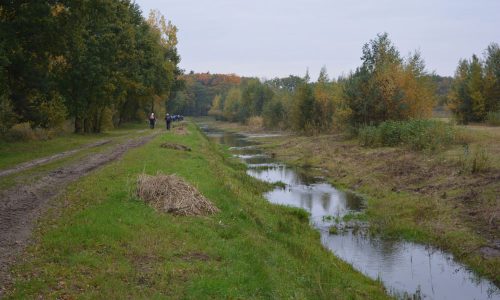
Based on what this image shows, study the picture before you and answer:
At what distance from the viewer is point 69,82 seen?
36281 mm

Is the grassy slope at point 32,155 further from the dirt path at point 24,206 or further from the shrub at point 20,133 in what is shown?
the shrub at point 20,133

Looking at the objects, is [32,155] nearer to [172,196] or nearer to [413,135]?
[172,196]

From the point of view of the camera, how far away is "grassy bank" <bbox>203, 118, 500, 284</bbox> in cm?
1567

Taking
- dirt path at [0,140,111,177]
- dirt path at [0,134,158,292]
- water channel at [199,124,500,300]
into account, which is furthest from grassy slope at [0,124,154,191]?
water channel at [199,124,500,300]

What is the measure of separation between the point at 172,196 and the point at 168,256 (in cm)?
448

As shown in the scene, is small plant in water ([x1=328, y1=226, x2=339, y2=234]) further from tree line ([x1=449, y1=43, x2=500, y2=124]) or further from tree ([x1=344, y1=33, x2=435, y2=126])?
tree line ([x1=449, y1=43, x2=500, y2=124])

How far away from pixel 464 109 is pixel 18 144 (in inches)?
2058

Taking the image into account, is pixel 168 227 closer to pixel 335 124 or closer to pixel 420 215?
pixel 420 215

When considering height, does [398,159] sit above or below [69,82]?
below

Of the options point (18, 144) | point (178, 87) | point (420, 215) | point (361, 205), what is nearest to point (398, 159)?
point (361, 205)

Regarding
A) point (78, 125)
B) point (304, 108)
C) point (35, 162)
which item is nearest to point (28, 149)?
point (35, 162)

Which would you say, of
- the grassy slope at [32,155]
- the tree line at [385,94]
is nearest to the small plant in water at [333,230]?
the grassy slope at [32,155]

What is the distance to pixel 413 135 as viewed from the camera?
35.2 m

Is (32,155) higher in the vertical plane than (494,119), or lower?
lower
